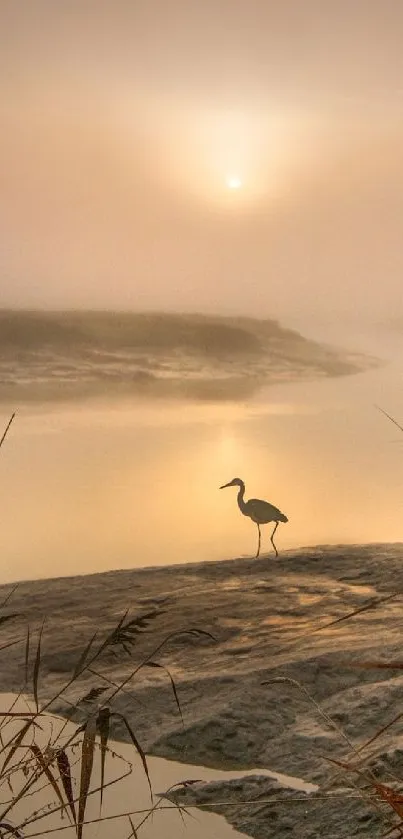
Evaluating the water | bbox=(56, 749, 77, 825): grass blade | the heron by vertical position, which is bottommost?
the water

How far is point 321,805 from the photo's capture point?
10.2 feet

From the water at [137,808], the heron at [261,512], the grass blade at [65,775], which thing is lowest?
the water at [137,808]

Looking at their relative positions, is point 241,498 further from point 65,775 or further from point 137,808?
point 65,775

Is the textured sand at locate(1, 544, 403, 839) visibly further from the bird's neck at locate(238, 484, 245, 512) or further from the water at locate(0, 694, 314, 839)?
the bird's neck at locate(238, 484, 245, 512)

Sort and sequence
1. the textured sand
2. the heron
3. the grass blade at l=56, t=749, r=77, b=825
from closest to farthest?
the grass blade at l=56, t=749, r=77, b=825
the textured sand
the heron

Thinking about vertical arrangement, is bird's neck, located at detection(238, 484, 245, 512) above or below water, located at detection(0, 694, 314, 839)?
above

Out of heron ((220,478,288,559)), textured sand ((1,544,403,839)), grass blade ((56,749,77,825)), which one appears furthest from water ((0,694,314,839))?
heron ((220,478,288,559))

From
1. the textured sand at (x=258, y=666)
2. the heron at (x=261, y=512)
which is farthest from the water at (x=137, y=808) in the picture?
the heron at (x=261, y=512)

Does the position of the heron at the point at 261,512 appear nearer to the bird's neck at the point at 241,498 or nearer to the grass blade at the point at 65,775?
the bird's neck at the point at 241,498

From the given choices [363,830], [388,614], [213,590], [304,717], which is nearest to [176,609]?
[213,590]

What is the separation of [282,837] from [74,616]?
4.26 metres

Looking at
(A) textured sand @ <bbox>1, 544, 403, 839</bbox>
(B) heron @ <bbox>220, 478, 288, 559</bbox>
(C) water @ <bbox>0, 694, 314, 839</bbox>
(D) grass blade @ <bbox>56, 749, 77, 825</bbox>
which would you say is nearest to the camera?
(D) grass blade @ <bbox>56, 749, 77, 825</bbox>

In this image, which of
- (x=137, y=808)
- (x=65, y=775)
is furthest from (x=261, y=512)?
(x=65, y=775)

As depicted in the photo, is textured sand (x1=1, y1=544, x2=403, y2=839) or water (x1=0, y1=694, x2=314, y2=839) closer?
water (x1=0, y1=694, x2=314, y2=839)
